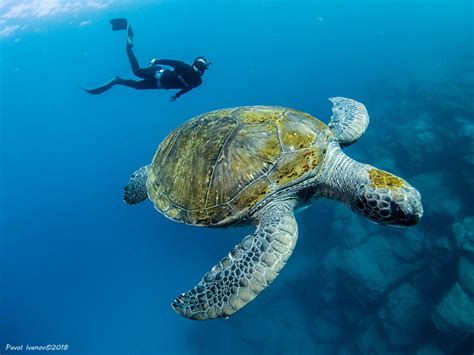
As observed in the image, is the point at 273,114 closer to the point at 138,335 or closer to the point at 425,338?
the point at 425,338

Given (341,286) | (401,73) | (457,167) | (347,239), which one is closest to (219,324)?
(341,286)

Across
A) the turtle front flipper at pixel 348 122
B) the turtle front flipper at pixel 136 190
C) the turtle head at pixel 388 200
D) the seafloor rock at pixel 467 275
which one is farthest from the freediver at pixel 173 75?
the seafloor rock at pixel 467 275

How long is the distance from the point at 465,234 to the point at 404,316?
11.0 ft

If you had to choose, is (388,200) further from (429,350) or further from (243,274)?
(429,350)

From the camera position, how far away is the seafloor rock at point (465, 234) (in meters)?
8.83

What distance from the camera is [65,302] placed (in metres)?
32.2

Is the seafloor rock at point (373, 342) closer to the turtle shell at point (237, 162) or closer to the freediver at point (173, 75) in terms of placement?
the turtle shell at point (237, 162)

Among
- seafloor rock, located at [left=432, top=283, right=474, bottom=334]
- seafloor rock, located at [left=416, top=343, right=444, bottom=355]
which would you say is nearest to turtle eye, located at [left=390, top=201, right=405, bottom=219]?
seafloor rock, located at [left=432, top=283, right=474, bottom=334]

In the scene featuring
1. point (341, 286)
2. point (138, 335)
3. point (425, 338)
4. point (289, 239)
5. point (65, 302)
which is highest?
point (289, 239)

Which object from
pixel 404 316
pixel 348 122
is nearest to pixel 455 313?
pixel 404 316

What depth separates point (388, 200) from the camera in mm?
2643

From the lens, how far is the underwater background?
11086 mm

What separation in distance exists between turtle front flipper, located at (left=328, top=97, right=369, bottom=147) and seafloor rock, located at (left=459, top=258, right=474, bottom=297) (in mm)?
7126

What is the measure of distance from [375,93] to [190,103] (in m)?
43.0
